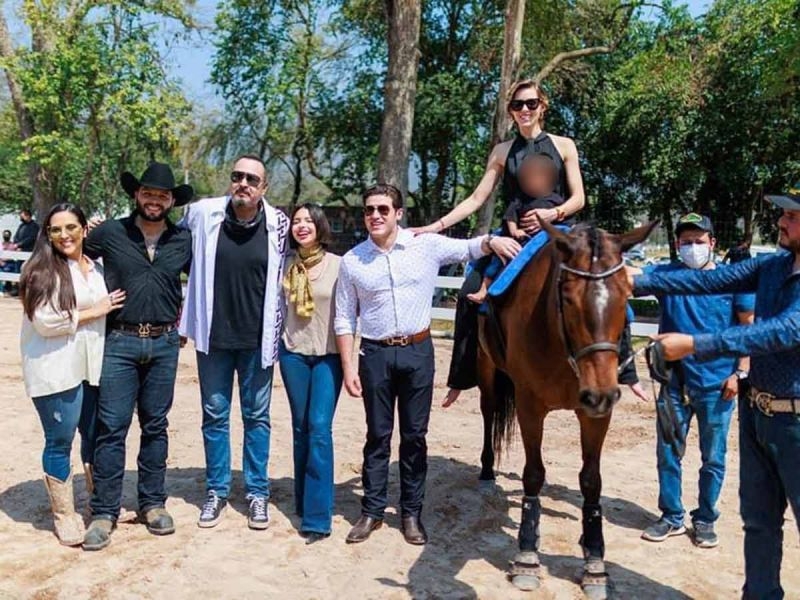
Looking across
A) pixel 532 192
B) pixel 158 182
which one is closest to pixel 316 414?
pixel 158 182

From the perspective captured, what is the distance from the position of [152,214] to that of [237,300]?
685mm

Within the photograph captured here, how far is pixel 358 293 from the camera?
429cm

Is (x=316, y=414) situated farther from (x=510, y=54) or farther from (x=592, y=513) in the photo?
(x=510, y=54)

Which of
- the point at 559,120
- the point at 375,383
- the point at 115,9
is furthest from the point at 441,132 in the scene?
the point at 375,383

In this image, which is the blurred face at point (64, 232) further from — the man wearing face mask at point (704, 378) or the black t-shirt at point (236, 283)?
the man wearing face mask at point (704, 378)

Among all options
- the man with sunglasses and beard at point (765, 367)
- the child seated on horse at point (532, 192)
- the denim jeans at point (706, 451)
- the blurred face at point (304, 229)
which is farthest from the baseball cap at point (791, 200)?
the blurred face at point (304, 229)

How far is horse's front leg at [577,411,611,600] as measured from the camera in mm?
3816

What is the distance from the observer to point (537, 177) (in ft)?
14.5

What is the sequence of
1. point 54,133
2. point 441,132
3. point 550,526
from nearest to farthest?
point 550,526
point 54,133
point 441,132

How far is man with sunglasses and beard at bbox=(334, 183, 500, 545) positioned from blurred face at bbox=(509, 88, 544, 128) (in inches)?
30.5

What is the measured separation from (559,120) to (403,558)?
17.4 metres

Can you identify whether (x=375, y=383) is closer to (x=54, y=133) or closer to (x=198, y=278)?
(x=198, y=278)

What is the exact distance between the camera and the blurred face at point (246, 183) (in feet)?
14.1

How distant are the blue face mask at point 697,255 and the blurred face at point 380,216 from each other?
5.66 feet
